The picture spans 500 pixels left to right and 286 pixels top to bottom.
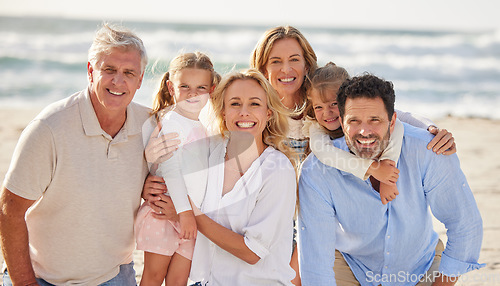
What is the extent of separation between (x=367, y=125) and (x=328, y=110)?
58 centimetres

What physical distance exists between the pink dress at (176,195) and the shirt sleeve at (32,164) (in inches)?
23.6

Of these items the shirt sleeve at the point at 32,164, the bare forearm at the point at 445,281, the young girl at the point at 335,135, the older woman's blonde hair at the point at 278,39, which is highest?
the older woman's blonde hair at the point at 278,39

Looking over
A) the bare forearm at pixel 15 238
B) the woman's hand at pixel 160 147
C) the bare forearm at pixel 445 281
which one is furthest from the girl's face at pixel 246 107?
the bare forearm at pixel 445 281

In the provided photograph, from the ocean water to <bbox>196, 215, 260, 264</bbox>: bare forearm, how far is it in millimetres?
7171

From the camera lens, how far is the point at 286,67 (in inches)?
150

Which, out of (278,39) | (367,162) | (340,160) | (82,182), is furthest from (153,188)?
(278,39)

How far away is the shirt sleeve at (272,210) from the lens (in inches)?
104

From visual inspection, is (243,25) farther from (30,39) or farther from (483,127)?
(483,127)

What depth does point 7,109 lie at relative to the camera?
11.4m

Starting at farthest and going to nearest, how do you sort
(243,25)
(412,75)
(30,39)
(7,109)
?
(243,25), (30,39), (412,75), (7,109)

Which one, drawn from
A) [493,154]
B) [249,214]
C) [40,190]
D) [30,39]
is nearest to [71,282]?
[40,190]

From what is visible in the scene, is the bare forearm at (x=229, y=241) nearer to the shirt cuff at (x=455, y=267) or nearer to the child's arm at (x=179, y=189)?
the child's arm at (x=179, y=189)

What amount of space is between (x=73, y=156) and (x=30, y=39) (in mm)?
23454

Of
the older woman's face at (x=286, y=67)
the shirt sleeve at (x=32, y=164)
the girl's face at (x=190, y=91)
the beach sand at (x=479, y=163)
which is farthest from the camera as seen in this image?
the beach sand at (x=479, y=163)
